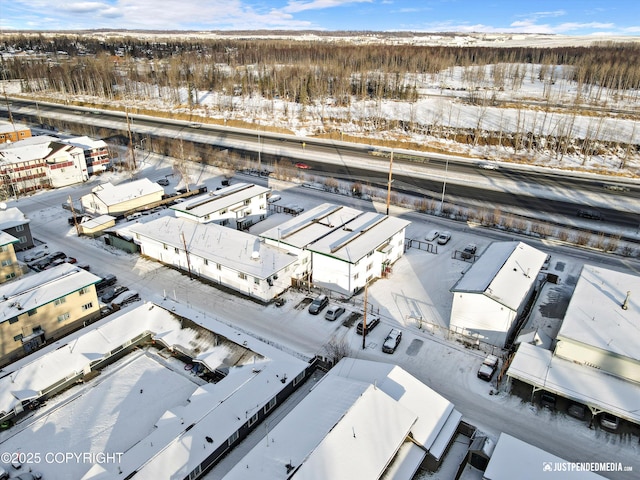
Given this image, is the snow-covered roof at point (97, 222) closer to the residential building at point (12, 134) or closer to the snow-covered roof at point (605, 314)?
the snow-covered roof at point (605, 314)

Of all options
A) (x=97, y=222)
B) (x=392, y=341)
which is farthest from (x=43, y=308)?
(x=392, y=341)

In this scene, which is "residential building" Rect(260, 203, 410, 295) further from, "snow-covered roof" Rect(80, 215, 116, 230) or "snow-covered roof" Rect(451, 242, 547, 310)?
"snow-covered roof" Rect(80, 215, 116, 230)

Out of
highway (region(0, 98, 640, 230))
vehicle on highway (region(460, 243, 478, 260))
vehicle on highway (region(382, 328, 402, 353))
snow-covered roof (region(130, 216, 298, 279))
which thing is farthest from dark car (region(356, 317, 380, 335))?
highway (region(0, 98, 640, 230))

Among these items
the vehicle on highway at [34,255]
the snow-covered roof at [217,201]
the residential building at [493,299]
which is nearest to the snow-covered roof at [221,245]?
the snow-covered roof at [217,201]

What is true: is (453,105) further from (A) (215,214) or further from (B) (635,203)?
(A) (215,214)

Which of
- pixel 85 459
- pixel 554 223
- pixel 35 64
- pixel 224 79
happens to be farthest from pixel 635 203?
pixel 35 64
